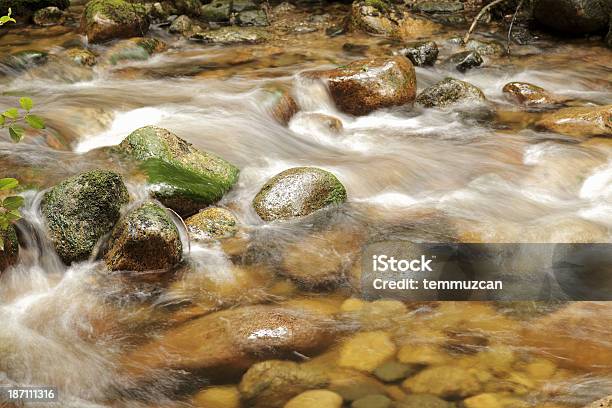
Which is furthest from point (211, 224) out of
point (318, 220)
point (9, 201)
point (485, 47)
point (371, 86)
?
point (485, 47)

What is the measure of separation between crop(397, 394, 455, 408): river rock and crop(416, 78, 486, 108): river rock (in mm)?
5997

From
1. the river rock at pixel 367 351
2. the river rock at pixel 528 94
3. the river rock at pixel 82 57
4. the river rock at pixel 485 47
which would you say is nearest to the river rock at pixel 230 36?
the river rock at pixel 82 57

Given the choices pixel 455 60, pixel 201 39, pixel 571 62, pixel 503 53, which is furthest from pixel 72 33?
pixel 571 62

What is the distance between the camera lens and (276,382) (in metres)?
3.58

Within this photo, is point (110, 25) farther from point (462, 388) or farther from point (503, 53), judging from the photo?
point (462, 388)

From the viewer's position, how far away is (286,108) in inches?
333

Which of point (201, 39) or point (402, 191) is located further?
point (201, 39)

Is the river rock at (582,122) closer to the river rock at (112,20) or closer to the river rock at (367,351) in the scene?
the river rock at (367,351)

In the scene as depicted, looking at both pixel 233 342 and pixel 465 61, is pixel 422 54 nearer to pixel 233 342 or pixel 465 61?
pixel 465 61

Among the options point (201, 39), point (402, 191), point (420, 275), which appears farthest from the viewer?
point (201, 39)

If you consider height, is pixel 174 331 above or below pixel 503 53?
below

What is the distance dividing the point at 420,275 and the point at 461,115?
449 cm

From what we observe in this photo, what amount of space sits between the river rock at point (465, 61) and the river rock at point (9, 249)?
315 inches

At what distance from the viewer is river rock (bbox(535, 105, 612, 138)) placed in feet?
25.0
